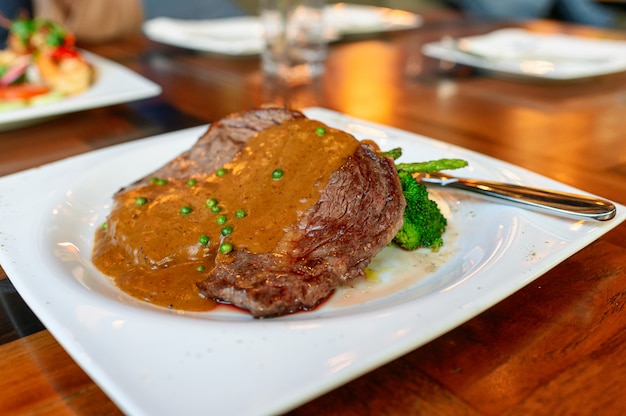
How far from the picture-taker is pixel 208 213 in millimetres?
1793

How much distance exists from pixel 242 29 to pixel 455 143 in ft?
9.20

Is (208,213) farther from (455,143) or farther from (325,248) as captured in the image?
(455,143)

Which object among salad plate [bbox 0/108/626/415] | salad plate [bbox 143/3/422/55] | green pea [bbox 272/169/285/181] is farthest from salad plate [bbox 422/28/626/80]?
green pea [bbox 272/169/285/181]

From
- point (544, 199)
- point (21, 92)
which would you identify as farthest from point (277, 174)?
point (21, 92)

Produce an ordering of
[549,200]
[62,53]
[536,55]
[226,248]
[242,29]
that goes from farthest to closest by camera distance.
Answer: [242,29]
[536,55]
[62,53]
[549,200]
[226,248]

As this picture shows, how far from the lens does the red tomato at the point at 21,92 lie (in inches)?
134

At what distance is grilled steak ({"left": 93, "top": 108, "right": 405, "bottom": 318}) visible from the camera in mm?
1534

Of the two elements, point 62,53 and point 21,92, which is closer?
point 21,92

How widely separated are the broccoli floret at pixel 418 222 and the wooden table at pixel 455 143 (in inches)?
14.2

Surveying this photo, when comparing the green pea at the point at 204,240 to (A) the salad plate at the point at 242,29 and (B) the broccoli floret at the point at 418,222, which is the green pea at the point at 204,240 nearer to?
(B) the broccoli floret at the point at 418,222

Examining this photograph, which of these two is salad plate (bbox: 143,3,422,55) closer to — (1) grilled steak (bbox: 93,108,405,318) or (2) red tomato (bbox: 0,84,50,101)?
(2) red tomato (bbox: 0,84,50,101)

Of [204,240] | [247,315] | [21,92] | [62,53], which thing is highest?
[62,53]

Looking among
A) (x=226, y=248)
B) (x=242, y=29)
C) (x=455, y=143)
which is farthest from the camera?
(x=242, y=29)

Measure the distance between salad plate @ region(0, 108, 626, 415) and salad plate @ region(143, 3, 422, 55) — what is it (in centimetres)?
244
